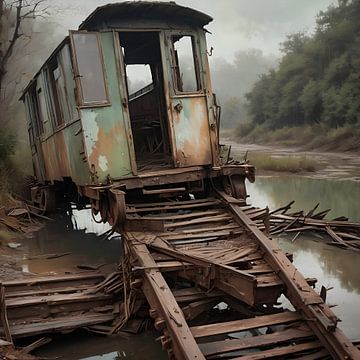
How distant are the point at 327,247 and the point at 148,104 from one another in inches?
203

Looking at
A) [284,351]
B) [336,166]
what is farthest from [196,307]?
[336,166]

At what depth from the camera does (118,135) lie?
285 inches

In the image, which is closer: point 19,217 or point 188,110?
point 188,110

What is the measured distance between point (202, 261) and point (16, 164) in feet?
44.4

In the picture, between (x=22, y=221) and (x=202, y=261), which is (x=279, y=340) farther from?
(x=22, y=221)

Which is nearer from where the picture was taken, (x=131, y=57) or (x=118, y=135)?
(x=118, y=135)

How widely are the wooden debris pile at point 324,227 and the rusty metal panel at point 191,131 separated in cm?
356

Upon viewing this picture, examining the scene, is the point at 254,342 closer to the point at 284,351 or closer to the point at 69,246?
the point at 284,351

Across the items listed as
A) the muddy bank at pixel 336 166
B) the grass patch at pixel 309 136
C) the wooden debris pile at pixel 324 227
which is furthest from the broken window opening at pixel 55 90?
the grass patch at pixel 309 136

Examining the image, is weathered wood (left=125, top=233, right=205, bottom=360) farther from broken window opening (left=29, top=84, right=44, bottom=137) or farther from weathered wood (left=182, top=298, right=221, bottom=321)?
broken window opening (left=29, top=84, right=44, bottom=137)

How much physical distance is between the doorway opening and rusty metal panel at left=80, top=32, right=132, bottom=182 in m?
1.39

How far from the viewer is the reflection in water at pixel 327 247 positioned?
6.54m

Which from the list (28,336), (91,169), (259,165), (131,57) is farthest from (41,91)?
(259,165)

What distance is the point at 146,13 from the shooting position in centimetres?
730
